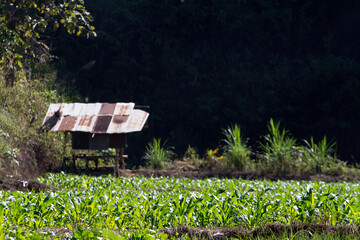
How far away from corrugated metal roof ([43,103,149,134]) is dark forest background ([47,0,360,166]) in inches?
218

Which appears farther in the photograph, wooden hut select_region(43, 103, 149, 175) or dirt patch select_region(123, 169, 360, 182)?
wooden hut select_region(43, 103, 149, 175)

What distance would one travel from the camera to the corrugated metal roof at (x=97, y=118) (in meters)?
13.8

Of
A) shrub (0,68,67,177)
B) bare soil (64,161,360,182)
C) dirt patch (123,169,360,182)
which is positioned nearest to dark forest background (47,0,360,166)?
shrub (0,68,67,177)

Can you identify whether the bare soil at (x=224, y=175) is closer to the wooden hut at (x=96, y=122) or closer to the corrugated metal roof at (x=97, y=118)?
the wooden hut at (x=96, y=122)

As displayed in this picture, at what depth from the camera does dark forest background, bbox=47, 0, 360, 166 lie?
2009 centimetres

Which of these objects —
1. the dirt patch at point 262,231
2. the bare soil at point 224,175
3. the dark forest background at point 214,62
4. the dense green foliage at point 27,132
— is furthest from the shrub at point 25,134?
the dirt patch at point 262,231

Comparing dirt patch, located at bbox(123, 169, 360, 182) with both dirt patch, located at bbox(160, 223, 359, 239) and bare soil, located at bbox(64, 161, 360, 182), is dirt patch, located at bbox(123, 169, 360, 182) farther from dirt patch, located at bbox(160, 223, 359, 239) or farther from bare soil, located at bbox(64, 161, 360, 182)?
dirt patch, located at bbox(160, 223, 359, 239)

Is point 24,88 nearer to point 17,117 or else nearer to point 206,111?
point 17,117

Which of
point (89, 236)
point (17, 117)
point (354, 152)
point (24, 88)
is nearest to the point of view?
point (89, 236)

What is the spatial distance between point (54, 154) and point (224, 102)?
8052 millimetres

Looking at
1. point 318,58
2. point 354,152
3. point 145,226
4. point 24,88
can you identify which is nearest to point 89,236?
point 145,226

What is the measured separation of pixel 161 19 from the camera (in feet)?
71.1

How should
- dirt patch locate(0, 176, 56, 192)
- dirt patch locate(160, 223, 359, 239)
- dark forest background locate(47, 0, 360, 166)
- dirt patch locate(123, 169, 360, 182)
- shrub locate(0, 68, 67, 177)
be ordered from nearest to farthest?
dirt patch locate(160, 223, 359, 239) < dirt patch locate(0, 176, 56, 192) < shrub locate(0, 68, 67, 177) < dirt patch locate(123, 169, 360, 182) < dark forest background locate(47, 0, 360, 166)

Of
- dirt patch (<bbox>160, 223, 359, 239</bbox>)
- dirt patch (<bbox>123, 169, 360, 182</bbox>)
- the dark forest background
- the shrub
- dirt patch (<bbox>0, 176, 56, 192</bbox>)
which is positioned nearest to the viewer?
dirt patch (<bbox>160, 223, 359, 239</bbox>)
